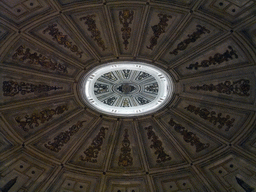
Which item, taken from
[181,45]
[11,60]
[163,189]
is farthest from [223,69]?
[11,60]

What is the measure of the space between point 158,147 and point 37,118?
8.63 m

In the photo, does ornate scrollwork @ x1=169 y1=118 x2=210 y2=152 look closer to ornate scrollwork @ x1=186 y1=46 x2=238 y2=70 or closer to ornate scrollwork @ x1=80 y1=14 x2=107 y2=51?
ornate scrollwork @ x1=186 y1=46 x2=238 y2=70

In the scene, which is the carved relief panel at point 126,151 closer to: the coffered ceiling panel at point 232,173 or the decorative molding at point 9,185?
the coffered ceiling panel at point 232,173

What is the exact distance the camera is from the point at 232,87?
18.4m

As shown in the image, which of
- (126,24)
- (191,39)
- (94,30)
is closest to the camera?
(126,24)

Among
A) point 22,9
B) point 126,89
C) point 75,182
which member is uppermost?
point 126,89

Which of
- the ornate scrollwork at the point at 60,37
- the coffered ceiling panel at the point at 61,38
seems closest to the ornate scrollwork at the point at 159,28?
the coffered ceiling panel at the point at 61,38

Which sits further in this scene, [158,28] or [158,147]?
[158,147]

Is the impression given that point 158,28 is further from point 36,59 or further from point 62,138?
point 62,138

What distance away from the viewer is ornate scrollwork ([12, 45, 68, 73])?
1730 cm

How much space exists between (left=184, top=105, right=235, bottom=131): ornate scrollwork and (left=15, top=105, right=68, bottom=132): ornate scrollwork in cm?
878

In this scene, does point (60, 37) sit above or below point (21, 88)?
above

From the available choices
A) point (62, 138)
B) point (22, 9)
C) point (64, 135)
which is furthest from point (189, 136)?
point (22, 9)

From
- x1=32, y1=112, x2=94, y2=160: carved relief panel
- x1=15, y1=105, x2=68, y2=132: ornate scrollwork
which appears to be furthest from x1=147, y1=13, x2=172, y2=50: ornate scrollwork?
x1=15, y1=105, x2=68, y2=132: ornate scrollwork
